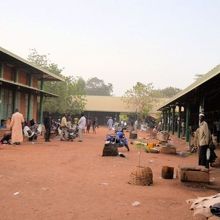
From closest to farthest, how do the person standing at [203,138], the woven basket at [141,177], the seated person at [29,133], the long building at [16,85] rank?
the woven basket at [141,177]
the person standing at [203,138]
the seated person at [29,133]
the long building at [16,85]

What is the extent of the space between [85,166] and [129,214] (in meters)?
6.21

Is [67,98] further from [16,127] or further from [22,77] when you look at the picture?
[16,127]

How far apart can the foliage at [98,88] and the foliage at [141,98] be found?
201 ft

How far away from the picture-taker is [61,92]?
49.2 metres

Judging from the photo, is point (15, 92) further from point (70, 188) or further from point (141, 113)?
point (141, 113)

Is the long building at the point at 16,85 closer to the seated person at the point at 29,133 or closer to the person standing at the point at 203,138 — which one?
the seated person at the point at 29,133

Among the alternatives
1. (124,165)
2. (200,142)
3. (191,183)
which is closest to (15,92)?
(124,165)

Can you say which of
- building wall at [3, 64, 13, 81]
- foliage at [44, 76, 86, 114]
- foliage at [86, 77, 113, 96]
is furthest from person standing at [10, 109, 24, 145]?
foliage at [86, 77, 113, 96]

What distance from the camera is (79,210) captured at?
23.6ft

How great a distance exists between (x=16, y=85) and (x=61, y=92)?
84.7 feet

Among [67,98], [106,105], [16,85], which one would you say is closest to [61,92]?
[67,98]

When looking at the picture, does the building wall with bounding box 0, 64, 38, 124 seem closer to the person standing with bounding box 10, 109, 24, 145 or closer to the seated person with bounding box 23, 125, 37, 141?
the seated person with bounding box 23, 125, 37, 141

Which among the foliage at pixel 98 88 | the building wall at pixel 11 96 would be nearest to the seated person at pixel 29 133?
the building wall at pixel 11 96

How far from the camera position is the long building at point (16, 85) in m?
24.1
